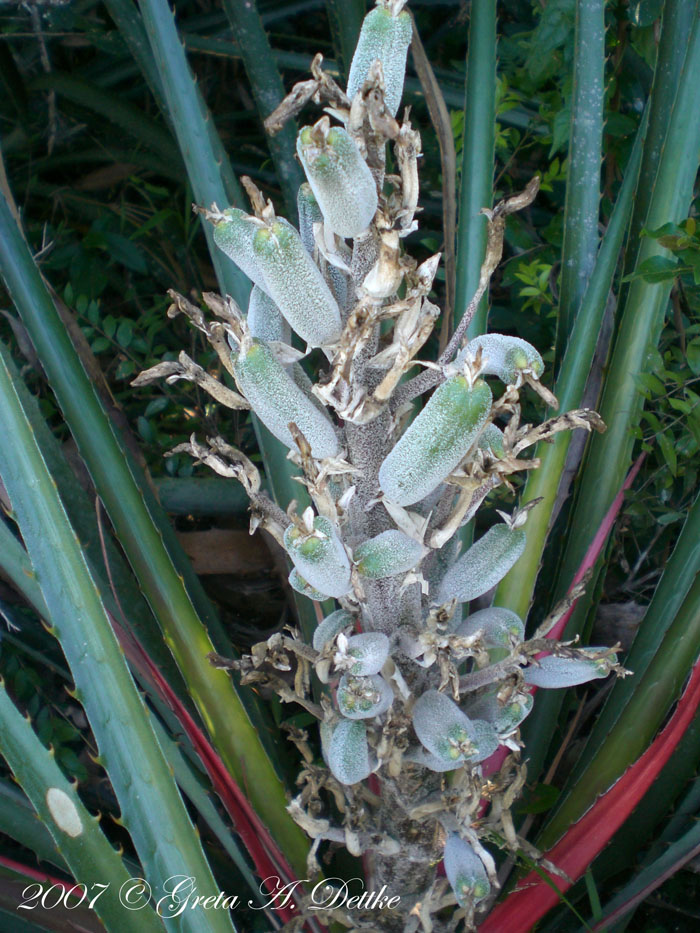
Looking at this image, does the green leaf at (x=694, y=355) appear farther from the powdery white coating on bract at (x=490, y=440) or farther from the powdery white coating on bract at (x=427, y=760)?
the powdery white coating on bract at (x=427, y=760)

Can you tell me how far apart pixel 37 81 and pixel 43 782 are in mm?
1511

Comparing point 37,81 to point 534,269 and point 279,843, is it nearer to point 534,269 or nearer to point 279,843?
point 534,269

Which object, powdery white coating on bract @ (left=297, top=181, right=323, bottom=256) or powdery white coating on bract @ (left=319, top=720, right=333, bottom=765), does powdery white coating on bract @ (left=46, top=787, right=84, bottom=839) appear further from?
powdery white coating on bract @ (left=297, top=181, right=323, bottom=256)

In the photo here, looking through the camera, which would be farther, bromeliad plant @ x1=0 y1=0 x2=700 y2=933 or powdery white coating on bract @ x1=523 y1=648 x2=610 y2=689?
powdery white coating on bract @ x1=523 y1=648 x2=610 y2=689

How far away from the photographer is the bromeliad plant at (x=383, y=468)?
1.77ft

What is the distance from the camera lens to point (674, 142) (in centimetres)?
89

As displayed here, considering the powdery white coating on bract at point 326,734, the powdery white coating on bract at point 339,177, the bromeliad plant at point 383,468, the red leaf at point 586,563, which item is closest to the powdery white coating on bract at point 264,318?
the bromeliad plant at point 383,468

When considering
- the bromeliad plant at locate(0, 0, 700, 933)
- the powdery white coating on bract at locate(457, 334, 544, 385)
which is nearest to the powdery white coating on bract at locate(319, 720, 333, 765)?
the bromeliad plant at locate(0, 0, 700, 933)

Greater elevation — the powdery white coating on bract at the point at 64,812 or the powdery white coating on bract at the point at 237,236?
the powdery white coating on bract at the point at 237,236

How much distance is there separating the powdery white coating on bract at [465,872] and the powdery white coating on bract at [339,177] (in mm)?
561

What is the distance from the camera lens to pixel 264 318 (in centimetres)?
63

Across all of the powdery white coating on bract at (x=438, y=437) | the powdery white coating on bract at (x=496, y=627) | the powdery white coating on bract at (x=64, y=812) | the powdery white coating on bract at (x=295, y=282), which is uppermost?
the powdery white coating on bract at (x=295, y=282)

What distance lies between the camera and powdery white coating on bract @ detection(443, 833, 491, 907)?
28.0 inches

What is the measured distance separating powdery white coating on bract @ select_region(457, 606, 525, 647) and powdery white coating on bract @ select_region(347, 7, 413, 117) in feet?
1.41
